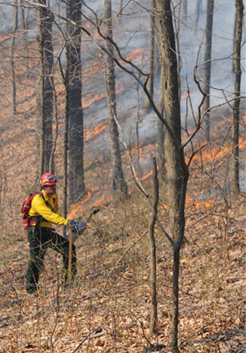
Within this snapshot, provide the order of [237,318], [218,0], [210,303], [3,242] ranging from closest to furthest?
[237,318] < [210,303] < [3,242] < [218,0]

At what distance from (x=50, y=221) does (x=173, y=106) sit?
8.81ft

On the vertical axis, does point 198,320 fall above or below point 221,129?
below

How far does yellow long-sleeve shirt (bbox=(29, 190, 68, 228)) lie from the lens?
245 inches

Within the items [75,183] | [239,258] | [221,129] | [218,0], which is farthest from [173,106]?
[218,0]

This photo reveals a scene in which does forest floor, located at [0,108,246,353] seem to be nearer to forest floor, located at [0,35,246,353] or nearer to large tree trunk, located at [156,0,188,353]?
forest floor, located at [0,35,246,353]

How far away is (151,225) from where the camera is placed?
354 cm

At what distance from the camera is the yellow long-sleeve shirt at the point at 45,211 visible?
6.21 m

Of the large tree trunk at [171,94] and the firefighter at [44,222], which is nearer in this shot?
the large tree trunk at [171,94]

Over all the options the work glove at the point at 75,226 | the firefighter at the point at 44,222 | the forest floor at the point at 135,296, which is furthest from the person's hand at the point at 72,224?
the forest floor at the point at 135,296

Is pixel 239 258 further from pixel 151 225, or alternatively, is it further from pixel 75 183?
pixel 75 183

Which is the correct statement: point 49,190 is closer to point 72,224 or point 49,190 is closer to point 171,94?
point 72,224

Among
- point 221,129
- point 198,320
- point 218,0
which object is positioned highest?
point 218,0

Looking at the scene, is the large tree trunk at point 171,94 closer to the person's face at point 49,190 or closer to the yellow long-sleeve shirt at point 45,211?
the yellow long-sleeve shirt at point 45,211

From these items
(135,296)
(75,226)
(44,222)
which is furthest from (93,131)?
(135,296)
